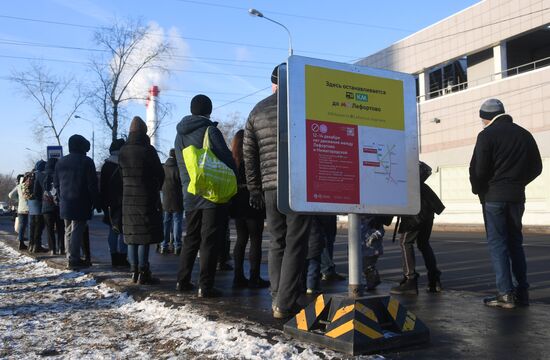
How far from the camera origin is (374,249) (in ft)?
20.3

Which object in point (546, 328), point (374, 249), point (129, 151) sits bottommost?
point (546, 328)

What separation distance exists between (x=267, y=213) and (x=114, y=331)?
1568 millimetres

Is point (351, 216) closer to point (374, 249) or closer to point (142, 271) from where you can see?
point (374, 249)

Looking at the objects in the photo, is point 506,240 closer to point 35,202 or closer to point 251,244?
point 251,244

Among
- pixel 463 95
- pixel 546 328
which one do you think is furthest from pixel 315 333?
pixel 463 95

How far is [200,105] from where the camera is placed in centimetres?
592

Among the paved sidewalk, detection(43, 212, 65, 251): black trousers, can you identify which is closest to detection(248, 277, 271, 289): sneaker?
the paved sidewalk

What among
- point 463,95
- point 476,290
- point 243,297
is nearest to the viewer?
point 243,297

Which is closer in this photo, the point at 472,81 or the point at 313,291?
the point at 313,291

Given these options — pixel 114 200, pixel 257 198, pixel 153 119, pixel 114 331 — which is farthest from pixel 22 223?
pixel 153 119

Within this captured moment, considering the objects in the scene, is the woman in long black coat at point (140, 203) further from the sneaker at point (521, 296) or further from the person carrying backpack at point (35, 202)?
the person carrying backpack at point (35, 202)

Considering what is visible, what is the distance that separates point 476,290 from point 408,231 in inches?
48.5

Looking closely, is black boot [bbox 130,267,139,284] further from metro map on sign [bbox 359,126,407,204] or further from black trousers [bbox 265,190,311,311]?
metro map on sign [bbox 359,126,407,204]

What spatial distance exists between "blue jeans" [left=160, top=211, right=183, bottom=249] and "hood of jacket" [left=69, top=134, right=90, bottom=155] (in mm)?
2513
